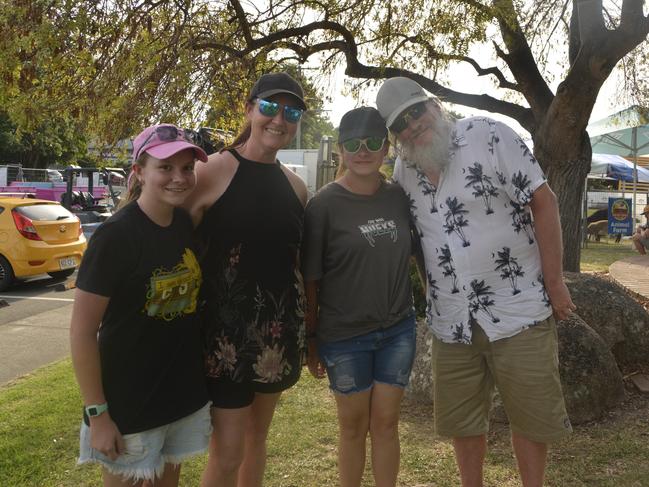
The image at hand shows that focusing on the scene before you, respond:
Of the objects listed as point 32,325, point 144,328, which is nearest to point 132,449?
point 144,328

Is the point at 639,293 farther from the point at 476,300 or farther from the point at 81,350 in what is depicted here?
the point at 81,350

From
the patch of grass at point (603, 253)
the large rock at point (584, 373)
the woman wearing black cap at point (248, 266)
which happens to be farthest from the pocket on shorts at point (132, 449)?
the patch of grass at point (603, 253)

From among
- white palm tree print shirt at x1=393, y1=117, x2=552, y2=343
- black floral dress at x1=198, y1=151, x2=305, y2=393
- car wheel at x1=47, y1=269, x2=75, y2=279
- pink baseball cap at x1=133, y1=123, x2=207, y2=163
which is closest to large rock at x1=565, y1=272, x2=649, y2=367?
white palm tree print shirt at x1=393, y1=117, x2=552, y2=343

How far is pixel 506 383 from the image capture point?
2.46 meters

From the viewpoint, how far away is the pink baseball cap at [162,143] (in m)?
2.00

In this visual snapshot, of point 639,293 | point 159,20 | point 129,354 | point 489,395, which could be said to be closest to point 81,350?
point 129,354

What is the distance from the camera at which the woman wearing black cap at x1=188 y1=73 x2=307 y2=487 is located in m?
2.20

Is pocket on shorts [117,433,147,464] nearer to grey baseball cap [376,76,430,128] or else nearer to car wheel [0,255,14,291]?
grey baseball cap [376,76,430,128]

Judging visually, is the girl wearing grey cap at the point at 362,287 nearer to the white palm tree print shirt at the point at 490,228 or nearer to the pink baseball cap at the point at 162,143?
the white palm tree print shirt at the point at 490,228

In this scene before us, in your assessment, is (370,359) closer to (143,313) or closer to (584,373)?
(143,313)

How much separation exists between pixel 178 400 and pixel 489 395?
142 centimetres

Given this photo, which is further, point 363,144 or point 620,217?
point 620,217

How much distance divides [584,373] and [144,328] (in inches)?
119

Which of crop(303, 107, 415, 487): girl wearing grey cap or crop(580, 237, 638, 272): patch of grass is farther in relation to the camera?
crop(580, 237, 638, 272): patch of grass
